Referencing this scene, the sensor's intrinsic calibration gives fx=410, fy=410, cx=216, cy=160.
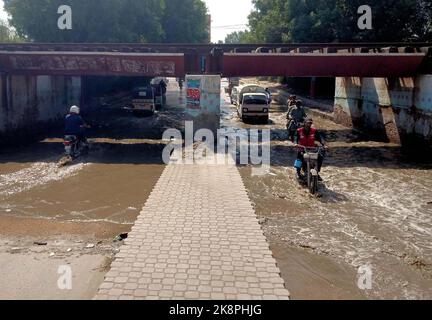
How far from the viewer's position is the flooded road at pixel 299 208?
6664 millimetres

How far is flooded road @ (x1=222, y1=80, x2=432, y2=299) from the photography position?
6.32 metres

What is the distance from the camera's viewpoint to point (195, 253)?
6812 millimetres

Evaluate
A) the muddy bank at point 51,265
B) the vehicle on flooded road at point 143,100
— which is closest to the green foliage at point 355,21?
the vehicle on flooded road at point 143,100

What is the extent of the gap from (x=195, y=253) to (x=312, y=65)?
43.6 feet

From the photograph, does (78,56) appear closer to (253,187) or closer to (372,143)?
(253,187)

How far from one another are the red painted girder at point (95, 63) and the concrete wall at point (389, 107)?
9.75 m

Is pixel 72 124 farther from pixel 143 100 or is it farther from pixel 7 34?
pixel 7 34

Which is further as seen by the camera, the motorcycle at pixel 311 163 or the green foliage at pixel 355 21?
the green foliage at pixel 355 21

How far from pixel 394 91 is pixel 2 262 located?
1754 cm

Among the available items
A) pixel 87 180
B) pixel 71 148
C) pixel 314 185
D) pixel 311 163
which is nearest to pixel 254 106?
pixel 71 148

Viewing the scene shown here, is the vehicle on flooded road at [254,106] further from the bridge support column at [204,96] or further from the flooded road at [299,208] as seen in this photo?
the bridge support column at [204,96]

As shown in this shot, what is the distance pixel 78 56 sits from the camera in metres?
17.8

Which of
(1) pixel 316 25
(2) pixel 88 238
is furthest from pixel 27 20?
(2) pixel 88 238

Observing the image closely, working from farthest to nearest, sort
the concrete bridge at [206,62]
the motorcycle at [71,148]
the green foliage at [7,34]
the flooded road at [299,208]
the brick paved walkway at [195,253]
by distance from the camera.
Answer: the green foliage at [7,34] → the concrete bridge at [206,62] → the motorcycle at [71,148] → the flooded road at [299,208] → the brick paved walkway at [195,253]
